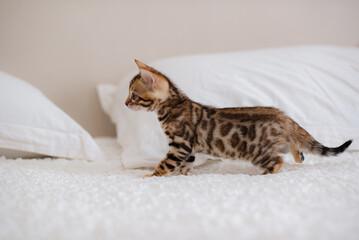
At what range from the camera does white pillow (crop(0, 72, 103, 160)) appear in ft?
4.54

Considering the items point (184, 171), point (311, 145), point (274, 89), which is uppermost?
point (274, 89)

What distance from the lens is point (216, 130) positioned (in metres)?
1.16

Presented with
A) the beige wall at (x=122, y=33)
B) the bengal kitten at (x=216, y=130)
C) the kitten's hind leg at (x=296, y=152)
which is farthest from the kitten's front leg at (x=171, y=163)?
the beige wall at (x=122, y=33)

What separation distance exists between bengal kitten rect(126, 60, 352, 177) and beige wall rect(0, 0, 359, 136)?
939 mm

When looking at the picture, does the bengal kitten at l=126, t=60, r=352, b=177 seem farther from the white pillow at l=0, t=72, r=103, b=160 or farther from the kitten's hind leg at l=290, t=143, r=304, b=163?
the white pillow at l=0, t=72, r=103, b=160

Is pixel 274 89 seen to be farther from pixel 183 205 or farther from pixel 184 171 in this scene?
pixel 183 205

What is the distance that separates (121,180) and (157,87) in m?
0.35

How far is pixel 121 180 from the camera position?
3.43 ft

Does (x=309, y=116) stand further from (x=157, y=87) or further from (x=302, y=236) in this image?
(x=302, y=236)

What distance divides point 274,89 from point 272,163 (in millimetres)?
438

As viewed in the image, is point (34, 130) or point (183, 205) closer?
point (183, 205)

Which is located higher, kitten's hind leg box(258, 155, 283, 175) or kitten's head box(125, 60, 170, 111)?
kitten's head box(125, 60, 170, 111)

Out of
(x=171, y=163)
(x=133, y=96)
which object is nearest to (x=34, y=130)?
(x=133, y=96)

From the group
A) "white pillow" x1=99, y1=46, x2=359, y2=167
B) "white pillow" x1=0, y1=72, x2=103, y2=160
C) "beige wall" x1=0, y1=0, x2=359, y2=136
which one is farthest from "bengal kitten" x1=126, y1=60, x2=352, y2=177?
"beige wall" x1=0, y1=0, x2=359, y2=136
